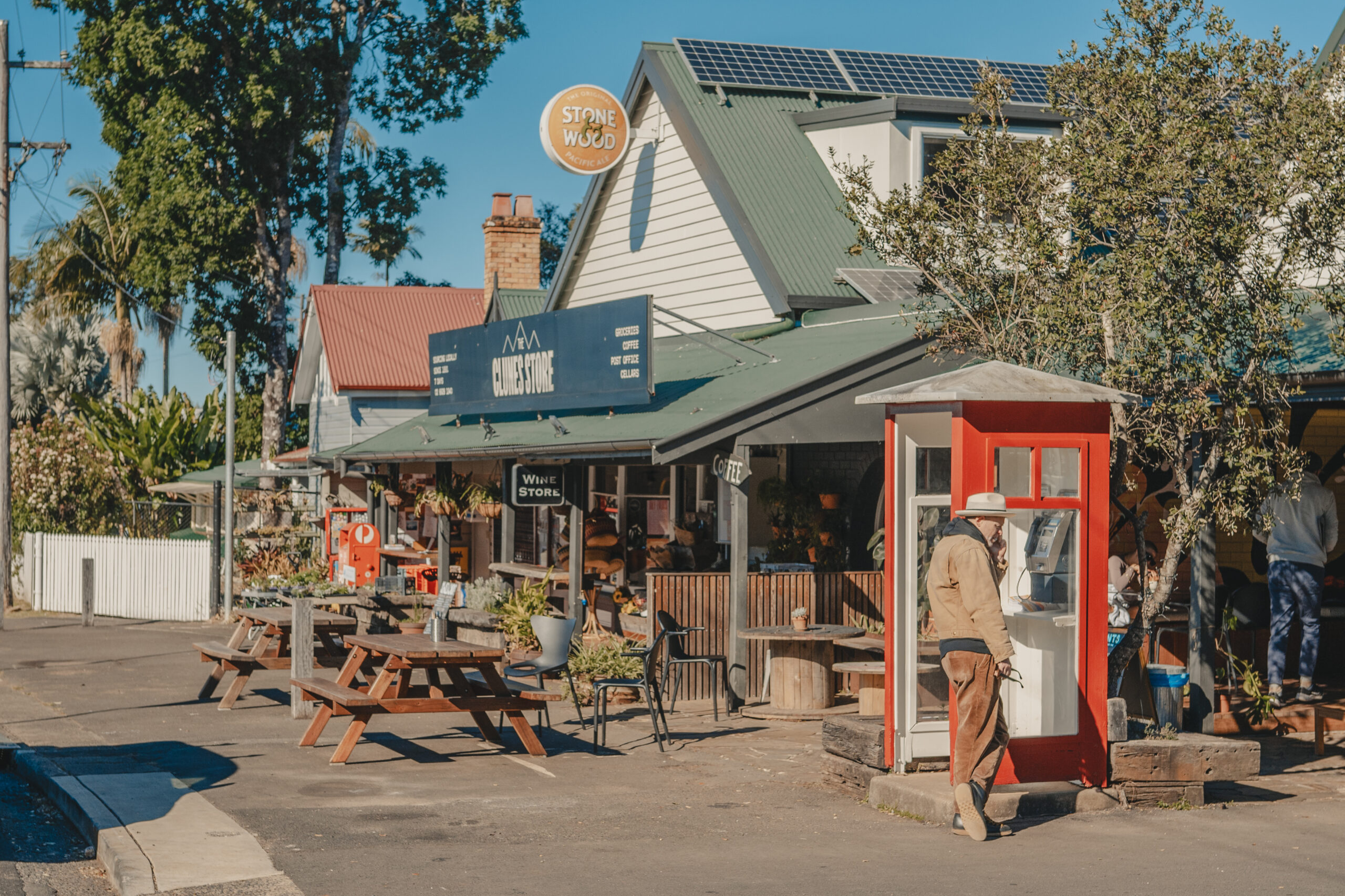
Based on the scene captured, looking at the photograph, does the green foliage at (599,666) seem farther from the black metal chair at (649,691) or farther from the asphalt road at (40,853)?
the asphalt road at (40,853)

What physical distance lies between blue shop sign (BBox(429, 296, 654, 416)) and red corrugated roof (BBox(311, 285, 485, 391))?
9483 mm

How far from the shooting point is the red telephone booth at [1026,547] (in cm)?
884

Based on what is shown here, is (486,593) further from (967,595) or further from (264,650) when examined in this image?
(967,595)

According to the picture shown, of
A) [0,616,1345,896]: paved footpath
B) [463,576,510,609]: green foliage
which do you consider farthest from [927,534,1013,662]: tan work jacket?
[463,576,510,609]: green foliage

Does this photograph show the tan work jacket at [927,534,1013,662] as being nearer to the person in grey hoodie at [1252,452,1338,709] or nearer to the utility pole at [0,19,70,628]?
the person in grey hoodie at [1252,452,1338,709]

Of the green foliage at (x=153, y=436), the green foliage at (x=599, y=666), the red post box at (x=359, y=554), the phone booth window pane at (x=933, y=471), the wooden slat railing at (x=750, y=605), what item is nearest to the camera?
the phone booth window pane at (x=933, y=471)

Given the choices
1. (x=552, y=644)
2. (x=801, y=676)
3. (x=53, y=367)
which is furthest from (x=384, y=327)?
(x=801, y=676)

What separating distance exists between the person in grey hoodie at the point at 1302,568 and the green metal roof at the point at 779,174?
5876 millimetres

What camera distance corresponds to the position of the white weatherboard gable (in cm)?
1820

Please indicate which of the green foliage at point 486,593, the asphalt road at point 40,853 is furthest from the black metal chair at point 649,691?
the green foliage at point 486,593

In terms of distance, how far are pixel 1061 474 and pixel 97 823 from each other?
6.04m

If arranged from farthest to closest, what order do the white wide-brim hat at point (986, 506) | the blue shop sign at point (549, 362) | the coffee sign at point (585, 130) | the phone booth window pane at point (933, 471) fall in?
the coffee sign at point (585, 130)
the blue shop sign at point (549, 362)
the phone booth window pane at point (933, 471)
the white wide-brim hat at point (986, 506)

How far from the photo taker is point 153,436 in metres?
34.0

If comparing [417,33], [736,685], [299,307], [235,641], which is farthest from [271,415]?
[736,685]
